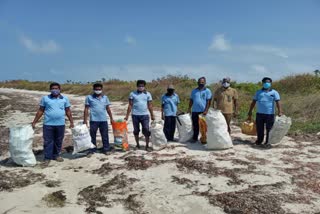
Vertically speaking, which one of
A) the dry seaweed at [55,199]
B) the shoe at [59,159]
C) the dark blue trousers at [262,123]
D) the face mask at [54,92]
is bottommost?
the dry seaweed at [55,199]

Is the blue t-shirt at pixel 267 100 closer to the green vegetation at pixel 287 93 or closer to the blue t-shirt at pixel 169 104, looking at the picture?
the blue t-shirt at pixel 169 104

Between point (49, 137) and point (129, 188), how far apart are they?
2481 mm

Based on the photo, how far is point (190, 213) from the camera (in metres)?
5.47

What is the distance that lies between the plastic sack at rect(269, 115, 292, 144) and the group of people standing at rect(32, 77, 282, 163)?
0.16m

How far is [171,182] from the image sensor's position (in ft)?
22.0

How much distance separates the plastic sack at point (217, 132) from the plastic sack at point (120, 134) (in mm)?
1838

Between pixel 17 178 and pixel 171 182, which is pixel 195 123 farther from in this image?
pixel 17 178

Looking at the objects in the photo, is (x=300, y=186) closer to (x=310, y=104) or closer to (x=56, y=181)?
(x=56, y=181)

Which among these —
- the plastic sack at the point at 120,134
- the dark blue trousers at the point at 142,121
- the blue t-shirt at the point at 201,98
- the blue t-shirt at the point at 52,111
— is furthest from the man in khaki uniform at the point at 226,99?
the blue t-shirt at the point at 52,111

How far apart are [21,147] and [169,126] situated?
11.7ft

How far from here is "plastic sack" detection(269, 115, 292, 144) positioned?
9078 mm

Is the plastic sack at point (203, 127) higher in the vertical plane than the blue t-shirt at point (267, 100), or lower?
lower

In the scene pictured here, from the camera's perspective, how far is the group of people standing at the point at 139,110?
8141mm

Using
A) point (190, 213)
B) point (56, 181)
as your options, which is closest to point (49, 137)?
point (56, 181)
